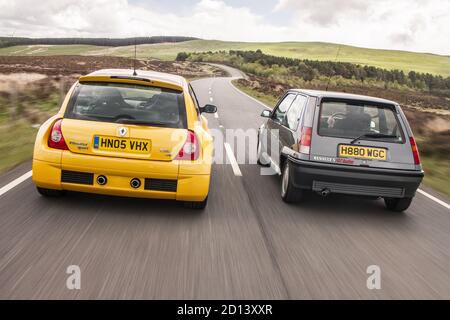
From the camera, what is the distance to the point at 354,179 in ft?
18.8

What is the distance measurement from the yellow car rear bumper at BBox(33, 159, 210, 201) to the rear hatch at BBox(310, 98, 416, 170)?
164 centimetres

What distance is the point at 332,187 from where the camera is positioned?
579 centimetres

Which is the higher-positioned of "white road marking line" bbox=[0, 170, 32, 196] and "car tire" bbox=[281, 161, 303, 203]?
"car tire" bbox=[281, 161, 303, 203]

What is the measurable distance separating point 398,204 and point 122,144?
12.1ft

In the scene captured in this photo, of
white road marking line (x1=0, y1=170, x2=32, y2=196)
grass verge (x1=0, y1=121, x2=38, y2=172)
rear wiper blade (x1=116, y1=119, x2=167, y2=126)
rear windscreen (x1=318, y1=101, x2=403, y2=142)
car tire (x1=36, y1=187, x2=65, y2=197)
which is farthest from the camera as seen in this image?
grass verge (x1=0, y1=121, x2=38, y2=172)

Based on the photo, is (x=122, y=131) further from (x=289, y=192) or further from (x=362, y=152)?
(x=362, y=152)

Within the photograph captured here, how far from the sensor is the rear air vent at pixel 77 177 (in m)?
4.99

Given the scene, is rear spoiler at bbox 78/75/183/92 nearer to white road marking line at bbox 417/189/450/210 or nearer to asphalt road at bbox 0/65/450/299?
asphalt road at bbox 0/65/450/299

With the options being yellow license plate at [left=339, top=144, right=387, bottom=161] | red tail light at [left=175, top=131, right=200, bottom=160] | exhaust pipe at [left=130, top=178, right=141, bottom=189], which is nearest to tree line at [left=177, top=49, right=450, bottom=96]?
yellow license plate at [left=339, top=144, right=387, bottom=161]

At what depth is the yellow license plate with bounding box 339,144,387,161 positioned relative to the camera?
229 inches

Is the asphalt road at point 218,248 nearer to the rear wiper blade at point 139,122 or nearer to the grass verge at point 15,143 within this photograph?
the rear wiper blade at point 139,122
